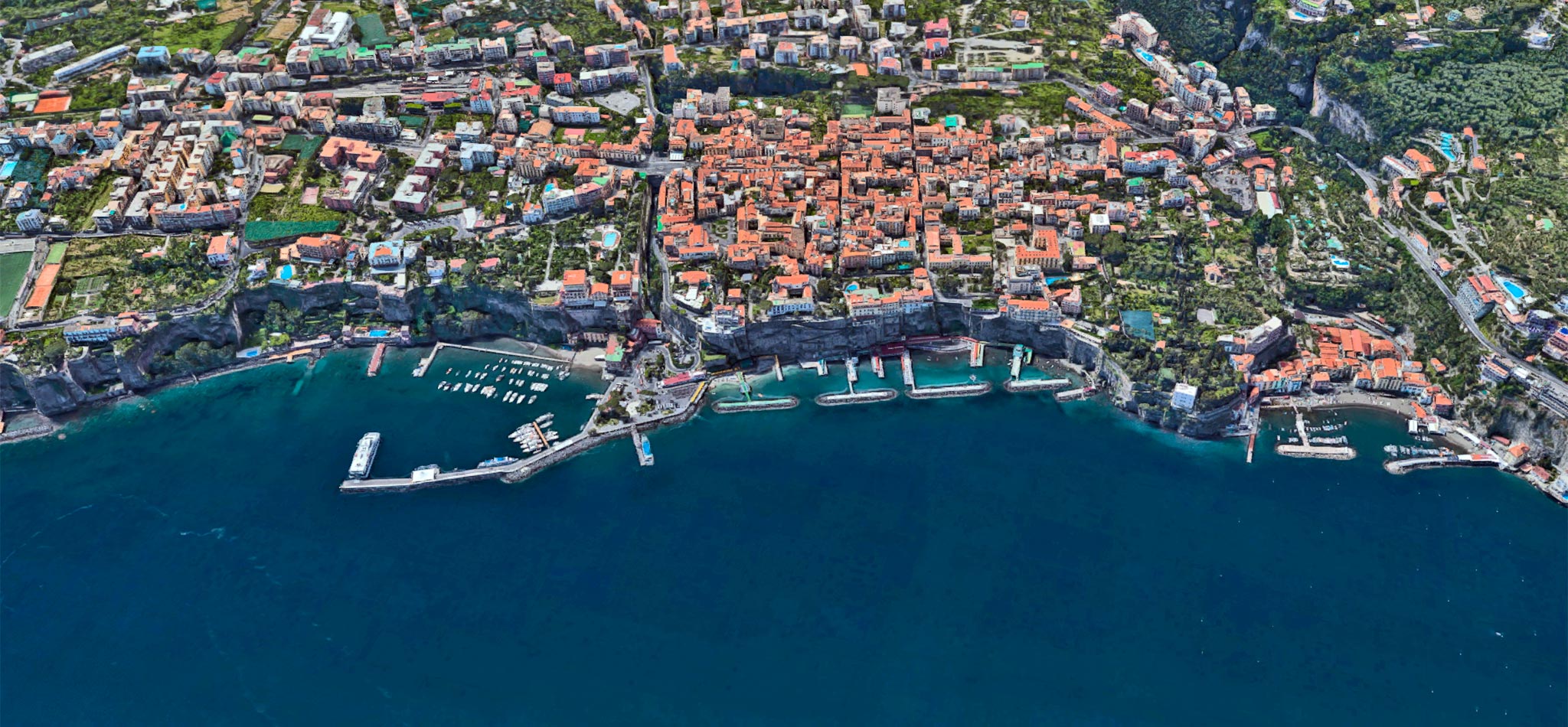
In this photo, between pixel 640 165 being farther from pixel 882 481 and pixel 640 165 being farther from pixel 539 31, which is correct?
pixel 882 481

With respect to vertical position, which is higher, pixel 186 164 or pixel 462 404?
pixel 186 164

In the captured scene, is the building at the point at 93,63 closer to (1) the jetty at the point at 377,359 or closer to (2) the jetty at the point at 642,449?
(1) the jetty at the point at 377,359

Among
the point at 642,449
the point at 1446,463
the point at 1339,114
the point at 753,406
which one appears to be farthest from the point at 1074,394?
the point at 1339,114

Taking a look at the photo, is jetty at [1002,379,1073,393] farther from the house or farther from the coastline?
the house

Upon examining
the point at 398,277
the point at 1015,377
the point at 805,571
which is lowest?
the point at 805,571

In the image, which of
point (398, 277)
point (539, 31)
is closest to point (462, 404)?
point (398, 277)

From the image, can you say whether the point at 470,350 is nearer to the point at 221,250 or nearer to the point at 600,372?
the point at 600,372

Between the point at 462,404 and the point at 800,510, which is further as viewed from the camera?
the point at 462,404
